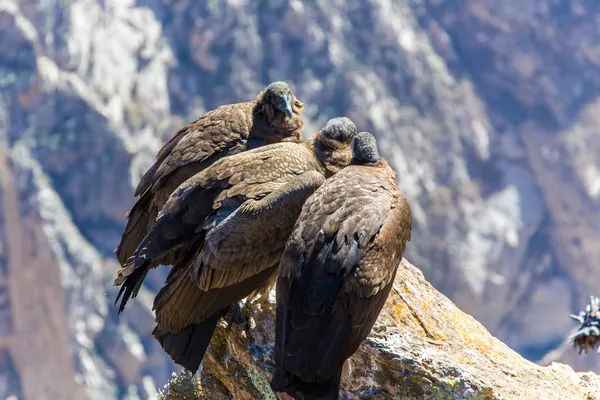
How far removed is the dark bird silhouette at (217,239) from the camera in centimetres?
839

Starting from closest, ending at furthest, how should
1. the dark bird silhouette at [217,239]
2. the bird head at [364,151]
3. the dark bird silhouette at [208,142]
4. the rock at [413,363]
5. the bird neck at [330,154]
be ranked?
1. the rock at [413,363]
2. the dark bird silhouette at [217,239]
3. the bird head at [364,151]
4. the bird neck at [330,154]
5. the dark bird silhouette at [208,142]

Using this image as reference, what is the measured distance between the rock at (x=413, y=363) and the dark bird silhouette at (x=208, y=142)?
195 cm

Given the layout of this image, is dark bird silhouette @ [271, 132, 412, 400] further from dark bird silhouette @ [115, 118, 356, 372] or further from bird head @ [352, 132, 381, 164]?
bird head @ [352, 132, 381, 164]

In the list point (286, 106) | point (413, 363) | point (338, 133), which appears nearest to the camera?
point (413, 363)

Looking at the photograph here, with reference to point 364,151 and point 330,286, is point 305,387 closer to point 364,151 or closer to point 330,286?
point 330,286

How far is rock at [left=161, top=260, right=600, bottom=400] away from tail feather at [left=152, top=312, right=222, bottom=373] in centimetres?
44

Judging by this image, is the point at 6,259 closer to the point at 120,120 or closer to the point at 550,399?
the point at 120,120

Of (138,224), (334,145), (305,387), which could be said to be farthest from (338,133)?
(305,387)

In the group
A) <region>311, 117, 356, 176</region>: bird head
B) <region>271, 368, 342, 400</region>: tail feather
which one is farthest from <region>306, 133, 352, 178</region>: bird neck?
<region>271, 368, 342, 400</region>: tail feather

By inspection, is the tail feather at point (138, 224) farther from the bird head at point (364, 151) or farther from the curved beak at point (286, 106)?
Answer: the bird head at point (364, 151)

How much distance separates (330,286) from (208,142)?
143 inches

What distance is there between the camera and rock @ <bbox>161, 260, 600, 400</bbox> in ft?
26.3

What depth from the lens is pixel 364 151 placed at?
8.97 metres

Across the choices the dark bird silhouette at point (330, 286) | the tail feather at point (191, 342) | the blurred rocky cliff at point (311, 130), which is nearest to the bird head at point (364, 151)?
the dark bird silhouette at point (330, 286)
